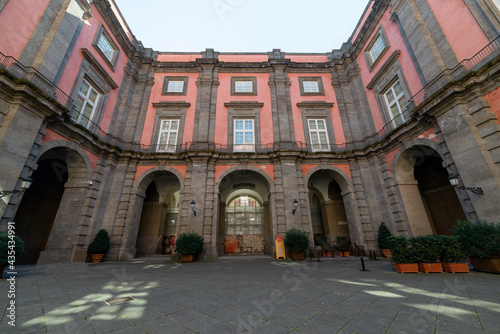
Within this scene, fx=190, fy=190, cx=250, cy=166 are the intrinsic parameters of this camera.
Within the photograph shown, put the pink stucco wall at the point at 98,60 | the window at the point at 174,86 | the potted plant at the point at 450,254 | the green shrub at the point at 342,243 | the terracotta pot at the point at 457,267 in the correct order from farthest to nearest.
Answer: the window at the point at 174,86
the green shrub at the point at 342,243
the pink stucco wall at the point at 98,60
the potted plant at the point at 450,254
the terracotta pot at the point at 457,267

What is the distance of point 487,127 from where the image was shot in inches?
294

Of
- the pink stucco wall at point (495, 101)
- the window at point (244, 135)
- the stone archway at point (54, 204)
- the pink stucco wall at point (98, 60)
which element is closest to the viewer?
the pink stucco wall at point (495, 101)

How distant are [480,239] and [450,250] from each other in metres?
0.90

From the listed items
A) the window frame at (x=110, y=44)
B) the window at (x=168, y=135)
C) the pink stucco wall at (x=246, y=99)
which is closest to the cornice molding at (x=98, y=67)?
the window frame at (x=110, y=44)

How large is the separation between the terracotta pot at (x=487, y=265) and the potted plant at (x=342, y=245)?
23.3 feet

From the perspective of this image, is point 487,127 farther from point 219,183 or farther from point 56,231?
point 56,231

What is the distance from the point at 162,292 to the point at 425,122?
1347 cm

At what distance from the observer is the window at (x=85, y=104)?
11398mm

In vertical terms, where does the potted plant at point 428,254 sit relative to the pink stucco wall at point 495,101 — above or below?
below

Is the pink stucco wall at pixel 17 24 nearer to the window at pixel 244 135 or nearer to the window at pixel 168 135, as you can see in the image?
the window at pixel 168 135

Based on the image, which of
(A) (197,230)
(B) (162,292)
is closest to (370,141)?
(A) (197,230)

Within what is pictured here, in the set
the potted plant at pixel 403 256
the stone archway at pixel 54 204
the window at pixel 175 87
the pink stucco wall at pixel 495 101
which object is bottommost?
the potted plant at pixel 403 256

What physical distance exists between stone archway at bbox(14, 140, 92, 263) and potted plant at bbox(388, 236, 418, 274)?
49.4 ft

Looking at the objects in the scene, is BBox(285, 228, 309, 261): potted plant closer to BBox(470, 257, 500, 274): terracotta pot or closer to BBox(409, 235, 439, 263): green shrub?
BBox(409, 235, 439, 263): green shrub
